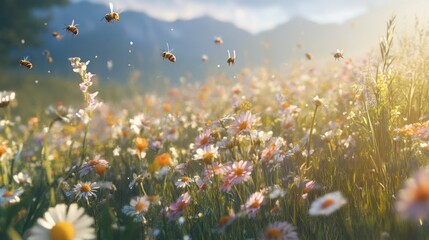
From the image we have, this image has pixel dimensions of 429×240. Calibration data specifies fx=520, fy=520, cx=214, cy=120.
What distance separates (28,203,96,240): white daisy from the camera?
5.31 ft

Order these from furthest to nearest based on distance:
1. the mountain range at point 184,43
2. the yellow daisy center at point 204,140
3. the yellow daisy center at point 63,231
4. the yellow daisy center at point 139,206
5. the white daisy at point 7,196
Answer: the mountain range at point 184,43, the yellow daisy center at point 204,140, the yellow daisy center at point 139,206, the white daisy at point 7,196, the yellow daisy center at point 63,231

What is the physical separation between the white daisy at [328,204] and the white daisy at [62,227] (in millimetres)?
718

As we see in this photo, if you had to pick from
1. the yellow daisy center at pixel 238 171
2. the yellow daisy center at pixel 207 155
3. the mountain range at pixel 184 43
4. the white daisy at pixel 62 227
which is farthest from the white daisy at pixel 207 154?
the white daisy at pixel 62 227

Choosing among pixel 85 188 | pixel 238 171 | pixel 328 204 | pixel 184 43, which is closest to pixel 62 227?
pixel 328 204

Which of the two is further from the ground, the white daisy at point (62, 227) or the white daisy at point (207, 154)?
the white daisy at point (207, 154)

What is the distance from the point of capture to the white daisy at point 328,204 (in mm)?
1649

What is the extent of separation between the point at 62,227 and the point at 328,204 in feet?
2.85

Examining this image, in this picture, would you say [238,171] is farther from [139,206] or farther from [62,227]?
[62,227]

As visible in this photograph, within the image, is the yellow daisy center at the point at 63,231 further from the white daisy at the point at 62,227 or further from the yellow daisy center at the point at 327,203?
the yellow daisy center at the point at 327,203

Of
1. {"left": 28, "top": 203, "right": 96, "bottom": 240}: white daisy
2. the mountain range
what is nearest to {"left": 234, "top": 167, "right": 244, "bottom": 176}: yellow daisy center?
{"left": 28, "top": 203, "right": 96, "bottom": 240}: white daisy

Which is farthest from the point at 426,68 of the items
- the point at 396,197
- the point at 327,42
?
the point at 327,42

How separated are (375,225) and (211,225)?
31.7 inches

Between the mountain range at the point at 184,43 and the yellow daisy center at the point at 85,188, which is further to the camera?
the mountain range at the point at 184,43

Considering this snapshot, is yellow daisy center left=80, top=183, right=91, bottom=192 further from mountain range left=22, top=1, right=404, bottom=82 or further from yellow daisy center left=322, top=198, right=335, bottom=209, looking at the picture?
yellow daisy center left=322, top=198, right=335, bottom=209
